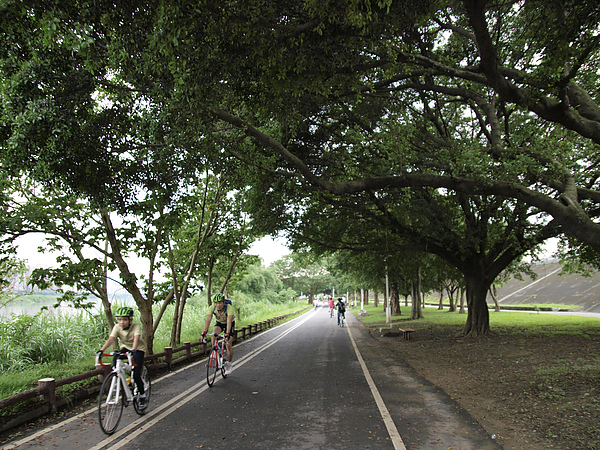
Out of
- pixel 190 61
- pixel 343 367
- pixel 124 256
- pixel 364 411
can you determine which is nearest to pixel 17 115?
pixel 190 61

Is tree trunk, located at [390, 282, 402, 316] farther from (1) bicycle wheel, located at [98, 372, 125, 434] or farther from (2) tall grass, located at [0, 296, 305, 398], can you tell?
(1) bicycle wheel, located at [98, 372, 125, 434]

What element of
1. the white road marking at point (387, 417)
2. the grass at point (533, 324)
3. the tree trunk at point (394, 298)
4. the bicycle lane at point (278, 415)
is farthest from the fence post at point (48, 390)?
the tree trunk at point (394, 298)

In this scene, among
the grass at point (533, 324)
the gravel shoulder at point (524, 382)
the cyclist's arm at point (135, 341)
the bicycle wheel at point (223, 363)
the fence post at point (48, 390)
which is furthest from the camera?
the grass at point (533, 324)

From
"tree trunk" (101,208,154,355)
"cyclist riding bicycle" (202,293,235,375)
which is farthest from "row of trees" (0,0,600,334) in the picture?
"cyclist riding bicycle" (202,293,235,375)

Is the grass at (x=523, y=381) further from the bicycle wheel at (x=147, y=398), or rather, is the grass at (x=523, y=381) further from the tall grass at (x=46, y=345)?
the tall grass at (x=46, y=345)

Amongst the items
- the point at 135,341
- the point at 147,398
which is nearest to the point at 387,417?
the point at 147,398

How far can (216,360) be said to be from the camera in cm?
888

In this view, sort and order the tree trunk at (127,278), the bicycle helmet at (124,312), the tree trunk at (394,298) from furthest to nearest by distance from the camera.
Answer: the tree trunk at (394,298) < the tree trunk at (127,278) < the bicycle helmet at (124,312)

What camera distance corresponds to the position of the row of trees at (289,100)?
6434 millimetres

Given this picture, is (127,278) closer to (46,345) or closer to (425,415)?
(46,345)

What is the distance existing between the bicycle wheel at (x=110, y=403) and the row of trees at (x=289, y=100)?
4.75 metres

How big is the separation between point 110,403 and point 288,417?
262cm

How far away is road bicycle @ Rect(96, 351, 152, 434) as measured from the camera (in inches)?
220

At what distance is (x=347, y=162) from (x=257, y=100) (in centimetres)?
468
